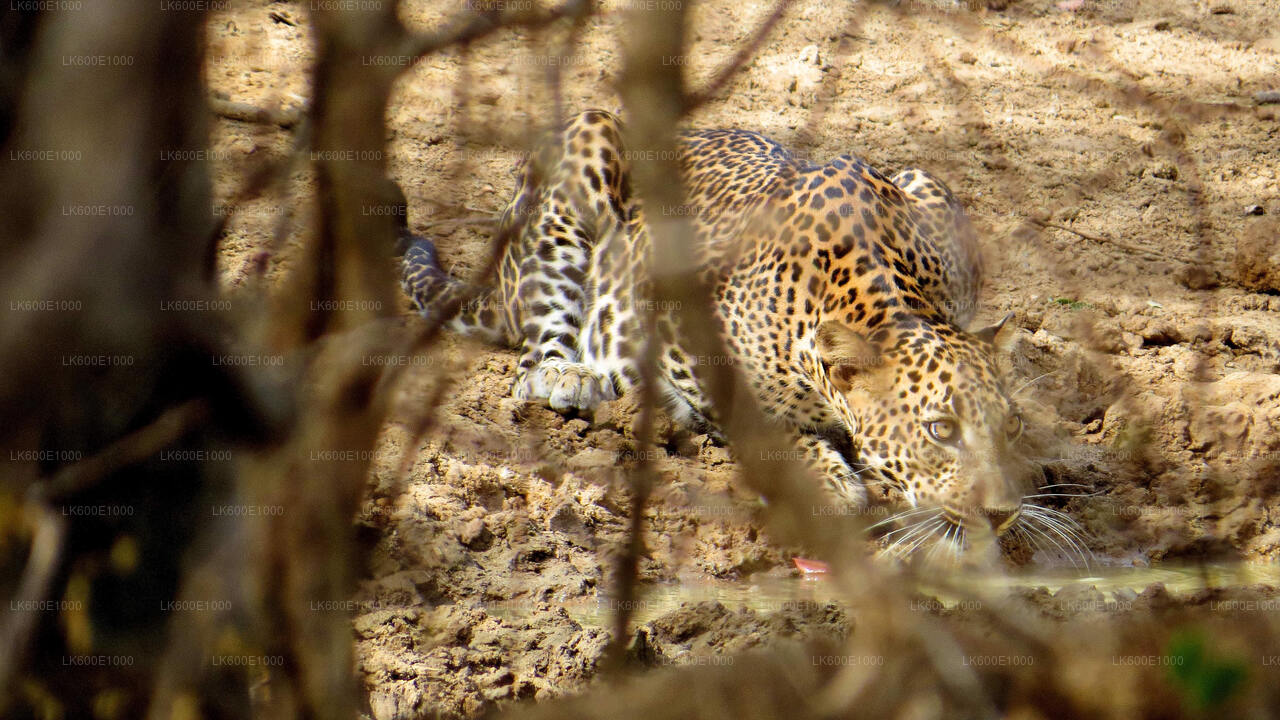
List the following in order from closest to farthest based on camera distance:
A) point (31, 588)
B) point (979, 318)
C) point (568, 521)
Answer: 1. point (31, 588)
2. point (568, 521)
3. point (979, 318)

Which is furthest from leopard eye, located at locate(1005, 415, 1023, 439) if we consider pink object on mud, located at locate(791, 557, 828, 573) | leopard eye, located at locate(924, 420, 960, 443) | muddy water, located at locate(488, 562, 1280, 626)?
pink object on mud, located at locate(791, 557, 828, 573)

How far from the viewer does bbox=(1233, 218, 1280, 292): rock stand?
7.92 meters

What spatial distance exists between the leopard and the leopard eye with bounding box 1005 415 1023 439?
0.03 ft

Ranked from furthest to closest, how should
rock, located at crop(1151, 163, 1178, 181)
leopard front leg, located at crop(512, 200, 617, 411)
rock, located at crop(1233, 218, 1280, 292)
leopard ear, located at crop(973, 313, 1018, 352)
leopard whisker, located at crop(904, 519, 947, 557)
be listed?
rock, located at crop(1151, 163, 1178, 181) → rock, located at crop(1233, 218, 1280, 292) → leopard front leg, located at crop(512, 200, 617, 411) → leopard ear, located at crop(973, 313, 1018, 352) → leopard whisker, located at crop(904, 519, 947, 557)

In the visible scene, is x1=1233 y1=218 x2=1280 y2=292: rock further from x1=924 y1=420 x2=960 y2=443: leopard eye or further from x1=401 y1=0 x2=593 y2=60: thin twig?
x1=401 y1=0 x2=593 y2=60: thin twig

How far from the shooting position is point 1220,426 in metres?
6.00

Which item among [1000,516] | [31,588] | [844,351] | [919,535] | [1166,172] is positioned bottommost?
[919,535]

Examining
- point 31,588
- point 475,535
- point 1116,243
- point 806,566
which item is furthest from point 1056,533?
point 31,588

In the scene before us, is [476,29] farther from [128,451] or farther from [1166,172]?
[1166,172]

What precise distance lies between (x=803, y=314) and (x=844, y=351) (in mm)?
579

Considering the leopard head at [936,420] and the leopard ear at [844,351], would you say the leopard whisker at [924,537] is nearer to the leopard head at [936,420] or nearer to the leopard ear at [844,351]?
the leopard head at [936,420]

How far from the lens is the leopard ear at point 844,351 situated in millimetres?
5180

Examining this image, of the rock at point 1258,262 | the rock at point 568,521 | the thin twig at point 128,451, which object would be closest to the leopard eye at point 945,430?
the rock at point 568,521

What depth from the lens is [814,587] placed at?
16.5 ft
